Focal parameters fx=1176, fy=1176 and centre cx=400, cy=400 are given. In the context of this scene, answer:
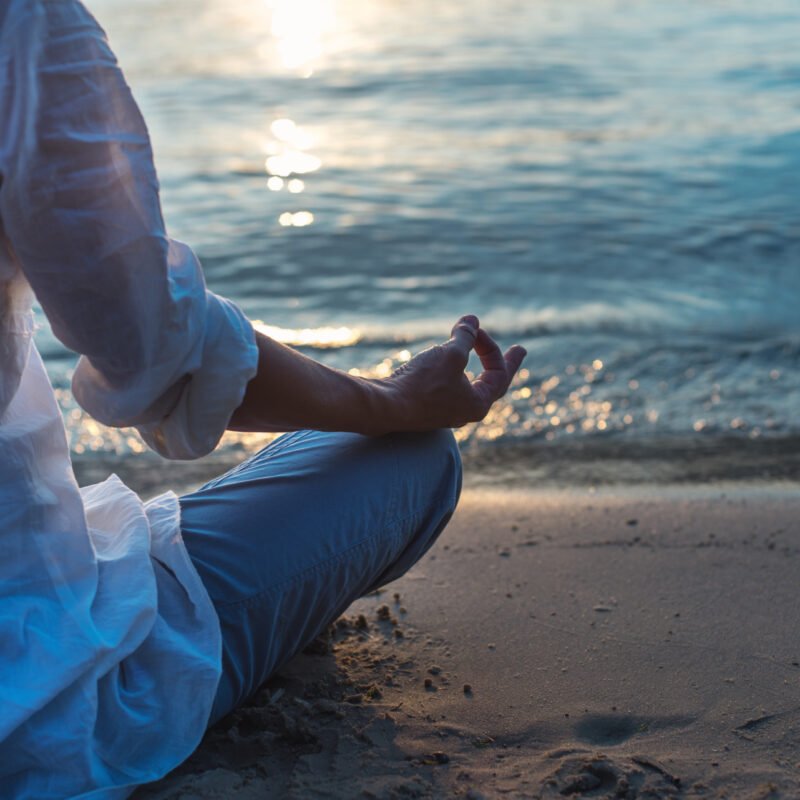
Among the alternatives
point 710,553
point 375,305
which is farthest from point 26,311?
point 375,305

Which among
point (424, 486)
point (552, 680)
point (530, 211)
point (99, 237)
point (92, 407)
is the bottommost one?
point (530, 211)

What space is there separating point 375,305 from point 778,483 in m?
2.63

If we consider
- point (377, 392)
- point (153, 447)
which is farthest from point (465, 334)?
point (153, 447)

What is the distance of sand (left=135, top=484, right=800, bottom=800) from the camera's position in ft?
5.72

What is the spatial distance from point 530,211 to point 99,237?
5.98m

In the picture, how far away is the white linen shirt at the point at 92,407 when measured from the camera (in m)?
1.25

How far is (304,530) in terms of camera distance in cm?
175

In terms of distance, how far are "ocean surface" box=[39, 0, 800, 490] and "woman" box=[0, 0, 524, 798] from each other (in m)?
2.03

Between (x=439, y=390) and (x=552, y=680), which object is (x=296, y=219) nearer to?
(x=552, y=680)

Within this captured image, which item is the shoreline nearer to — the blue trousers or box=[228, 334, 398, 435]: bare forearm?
the blue trousers

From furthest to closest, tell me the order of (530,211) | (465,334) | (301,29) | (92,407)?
1. (301,29)
2. (530,211)
3. (465,334)
4. (92,407)

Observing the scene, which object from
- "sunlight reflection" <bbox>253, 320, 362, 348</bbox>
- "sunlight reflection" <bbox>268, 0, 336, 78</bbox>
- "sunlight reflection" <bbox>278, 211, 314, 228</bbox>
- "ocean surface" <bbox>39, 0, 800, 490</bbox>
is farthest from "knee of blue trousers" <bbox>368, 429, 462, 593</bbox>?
"sunlight reflection" <bbox>268, 0, 336, 78</bbox>

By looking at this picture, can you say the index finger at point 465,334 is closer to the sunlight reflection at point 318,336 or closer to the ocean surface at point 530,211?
the ocean surface at point 530,211

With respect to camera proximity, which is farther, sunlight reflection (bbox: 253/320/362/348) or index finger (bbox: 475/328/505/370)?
sunlight reflection (bbox: 253/320/362/348)
